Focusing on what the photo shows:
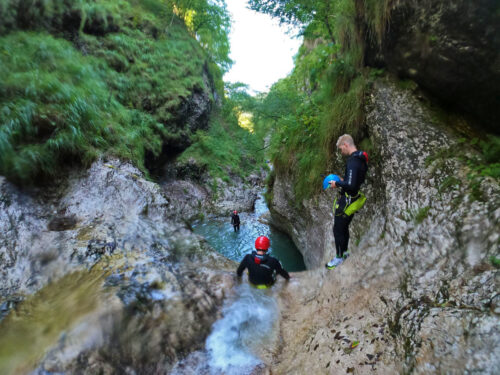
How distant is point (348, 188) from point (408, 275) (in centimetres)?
175

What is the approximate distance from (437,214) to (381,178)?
162cm

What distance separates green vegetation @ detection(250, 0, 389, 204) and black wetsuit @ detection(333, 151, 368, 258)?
5.54 ft

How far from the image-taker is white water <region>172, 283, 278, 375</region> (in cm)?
339

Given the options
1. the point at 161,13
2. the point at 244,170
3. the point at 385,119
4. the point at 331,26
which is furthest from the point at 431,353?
the point at 161,13

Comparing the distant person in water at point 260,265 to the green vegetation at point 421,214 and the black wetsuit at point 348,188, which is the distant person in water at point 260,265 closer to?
the black wetsuit at point 348,188

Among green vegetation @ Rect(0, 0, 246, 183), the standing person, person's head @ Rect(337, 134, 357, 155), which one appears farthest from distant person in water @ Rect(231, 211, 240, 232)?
person's head @ Rect(337, 134, 357, 155)

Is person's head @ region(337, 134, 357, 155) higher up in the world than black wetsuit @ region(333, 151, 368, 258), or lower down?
higher up

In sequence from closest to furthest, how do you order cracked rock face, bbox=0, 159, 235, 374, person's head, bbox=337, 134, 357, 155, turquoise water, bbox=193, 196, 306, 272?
1. cracked rock face, bbox=0, 159, 235, 374
2. person's head, bbox=337, 134, 357, 155
3. turquoise water, bbox=193, 196, 306, 272

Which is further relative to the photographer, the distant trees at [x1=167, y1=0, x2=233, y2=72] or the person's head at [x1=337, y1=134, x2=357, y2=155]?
the distant trees at [x1=167, y1=0, x2=233, y2=72]

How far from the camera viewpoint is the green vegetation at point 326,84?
5730 mm

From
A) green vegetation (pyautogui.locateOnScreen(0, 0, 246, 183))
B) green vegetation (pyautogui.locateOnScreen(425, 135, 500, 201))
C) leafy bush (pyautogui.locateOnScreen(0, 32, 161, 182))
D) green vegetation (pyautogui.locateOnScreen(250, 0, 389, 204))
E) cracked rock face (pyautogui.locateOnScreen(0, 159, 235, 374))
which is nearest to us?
cracked rock face (pyautogui.locateOnScreen(0, 159, 235, 374))

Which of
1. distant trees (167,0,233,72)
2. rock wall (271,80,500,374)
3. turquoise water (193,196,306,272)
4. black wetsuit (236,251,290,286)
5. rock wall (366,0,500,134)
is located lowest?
turquoise water (193,196,306,272)

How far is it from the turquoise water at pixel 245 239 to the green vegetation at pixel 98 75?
6031mm

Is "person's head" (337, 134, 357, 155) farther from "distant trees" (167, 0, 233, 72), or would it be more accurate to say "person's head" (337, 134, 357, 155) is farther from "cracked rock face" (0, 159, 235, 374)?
"distant trees" (167, 0, 233, 72)
